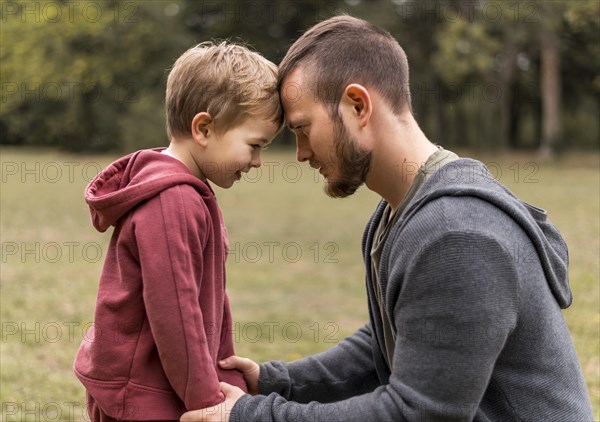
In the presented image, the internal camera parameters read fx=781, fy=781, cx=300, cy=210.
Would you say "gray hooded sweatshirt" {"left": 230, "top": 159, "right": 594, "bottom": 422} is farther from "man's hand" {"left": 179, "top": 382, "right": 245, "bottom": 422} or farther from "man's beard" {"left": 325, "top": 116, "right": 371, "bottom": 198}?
"man's beard" {"left": 325, "top": 116, "right": 371, "bottom": 198}

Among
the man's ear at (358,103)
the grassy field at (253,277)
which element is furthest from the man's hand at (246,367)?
the grassy field at (253,277)

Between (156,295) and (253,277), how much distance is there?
6436 mm

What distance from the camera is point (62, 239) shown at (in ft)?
36.3

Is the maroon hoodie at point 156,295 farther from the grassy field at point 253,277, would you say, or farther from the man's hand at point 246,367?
the grassy field at point 253,277

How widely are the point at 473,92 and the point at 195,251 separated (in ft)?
106

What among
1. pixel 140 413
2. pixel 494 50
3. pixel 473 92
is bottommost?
pixel 473 92

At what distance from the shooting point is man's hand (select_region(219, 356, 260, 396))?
2.55 m

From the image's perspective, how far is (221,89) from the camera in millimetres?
2355

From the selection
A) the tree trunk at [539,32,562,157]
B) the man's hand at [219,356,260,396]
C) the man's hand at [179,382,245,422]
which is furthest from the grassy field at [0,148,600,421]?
the tree trunk at [539,32,562,157]

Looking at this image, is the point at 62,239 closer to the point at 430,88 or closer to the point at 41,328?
the point at 41,328

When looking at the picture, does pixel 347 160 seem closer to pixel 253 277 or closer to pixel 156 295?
pixel 156 295

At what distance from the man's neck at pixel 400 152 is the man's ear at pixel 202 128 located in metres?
0.51

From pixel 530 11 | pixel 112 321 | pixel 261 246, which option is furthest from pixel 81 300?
pixel 530 11

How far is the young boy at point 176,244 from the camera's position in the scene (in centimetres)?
214
